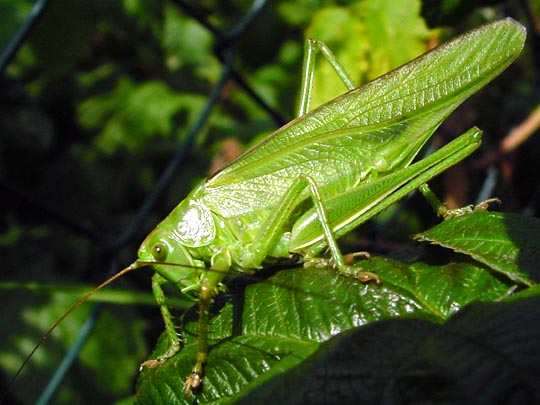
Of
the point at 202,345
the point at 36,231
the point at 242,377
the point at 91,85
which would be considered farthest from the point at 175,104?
the point at 242,377

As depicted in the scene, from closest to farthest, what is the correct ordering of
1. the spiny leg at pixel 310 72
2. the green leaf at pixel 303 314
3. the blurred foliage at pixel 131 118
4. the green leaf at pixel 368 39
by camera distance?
1. the green leaf at pixel 303 314
2. the spiny leg at pixel 310 72
3. the green leaf at pixel 368 39
4. the blurred foliage at pixel 131 118

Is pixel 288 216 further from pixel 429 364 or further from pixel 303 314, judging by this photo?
pixel 429 364

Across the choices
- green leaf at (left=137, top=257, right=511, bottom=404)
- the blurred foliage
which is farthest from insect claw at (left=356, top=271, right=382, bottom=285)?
the blurred foliage

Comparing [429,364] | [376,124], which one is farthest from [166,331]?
[429,364]

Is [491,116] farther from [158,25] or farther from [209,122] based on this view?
[158,25]

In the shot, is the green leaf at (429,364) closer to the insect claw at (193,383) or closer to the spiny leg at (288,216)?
the insect claw at (193,383)

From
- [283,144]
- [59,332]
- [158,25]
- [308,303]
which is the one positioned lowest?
[308,303]

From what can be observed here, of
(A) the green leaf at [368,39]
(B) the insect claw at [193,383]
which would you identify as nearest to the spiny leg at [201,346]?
(B) the insect claw at [193,383]
